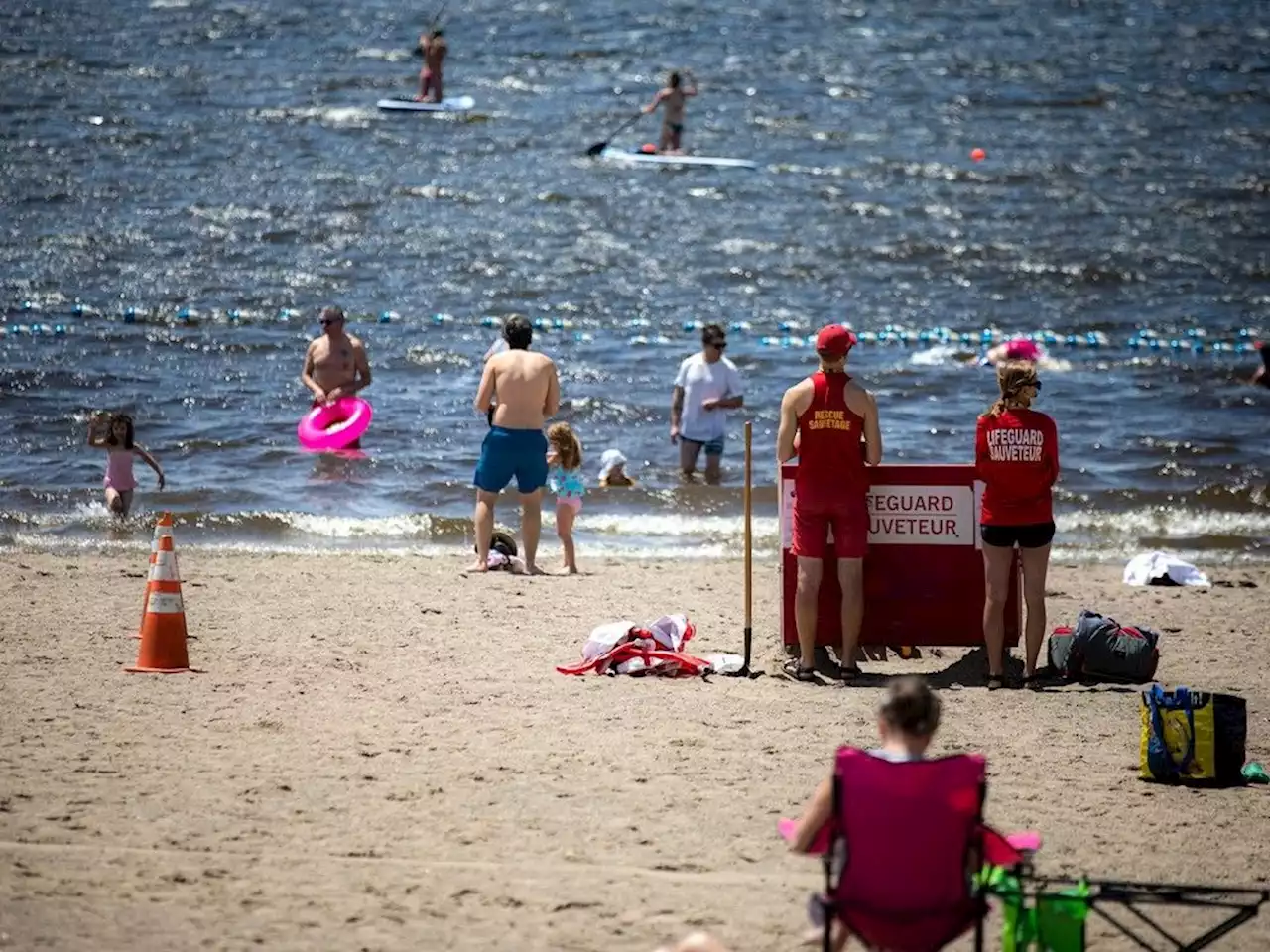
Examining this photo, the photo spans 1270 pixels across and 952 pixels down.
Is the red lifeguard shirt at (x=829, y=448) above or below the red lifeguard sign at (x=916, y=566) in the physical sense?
above

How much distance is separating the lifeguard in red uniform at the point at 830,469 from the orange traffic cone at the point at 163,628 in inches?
116

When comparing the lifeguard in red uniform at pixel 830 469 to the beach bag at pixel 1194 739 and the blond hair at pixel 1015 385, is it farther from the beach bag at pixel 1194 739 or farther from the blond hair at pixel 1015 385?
the beach bag at pixel 1194 739

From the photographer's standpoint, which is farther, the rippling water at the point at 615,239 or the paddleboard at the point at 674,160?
the paddleboard at the point at 674,160

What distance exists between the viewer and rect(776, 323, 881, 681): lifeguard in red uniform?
29.3 feet

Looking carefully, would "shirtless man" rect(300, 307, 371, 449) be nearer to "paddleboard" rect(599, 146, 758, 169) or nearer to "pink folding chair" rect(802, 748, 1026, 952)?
"pink folding chair" rect(802, 748, 1026, 952)

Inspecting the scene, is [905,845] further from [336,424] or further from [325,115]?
[325,115]

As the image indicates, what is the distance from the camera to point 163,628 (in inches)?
348

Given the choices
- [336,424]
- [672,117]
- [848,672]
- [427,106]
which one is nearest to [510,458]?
[848,672]

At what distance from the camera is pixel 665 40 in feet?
127

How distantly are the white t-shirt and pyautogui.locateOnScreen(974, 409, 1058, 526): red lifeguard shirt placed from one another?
5936 millimetres

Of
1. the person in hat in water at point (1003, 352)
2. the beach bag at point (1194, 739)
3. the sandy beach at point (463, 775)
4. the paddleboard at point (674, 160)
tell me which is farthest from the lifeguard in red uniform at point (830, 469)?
the paddleboard at point (674, 160)

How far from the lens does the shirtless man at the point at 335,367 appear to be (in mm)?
15859

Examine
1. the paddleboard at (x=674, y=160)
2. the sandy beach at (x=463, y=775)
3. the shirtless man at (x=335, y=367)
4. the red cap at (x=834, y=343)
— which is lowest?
the sandy beach at (x=463, y=775)

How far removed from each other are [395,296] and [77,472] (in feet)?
25.9
